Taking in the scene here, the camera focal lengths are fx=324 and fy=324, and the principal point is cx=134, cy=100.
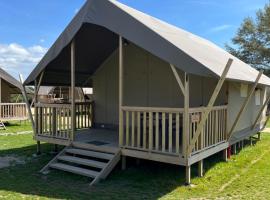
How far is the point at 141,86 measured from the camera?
9562 millimetres

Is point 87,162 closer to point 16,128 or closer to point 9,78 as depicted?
point 16,128

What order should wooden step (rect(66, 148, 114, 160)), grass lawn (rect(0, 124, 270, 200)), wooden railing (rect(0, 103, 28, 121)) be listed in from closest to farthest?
grass lawn (rect(0, 124, 270, 200)) < wooden step (rect(66, 148, 114, 160)) < wooden railing (rect(0, 103, 28, 121))

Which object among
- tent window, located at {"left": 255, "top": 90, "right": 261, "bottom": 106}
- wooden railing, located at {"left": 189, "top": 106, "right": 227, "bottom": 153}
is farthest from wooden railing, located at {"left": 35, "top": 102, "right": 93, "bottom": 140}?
tent window, located at {"left": 255, "top": 90, "right": 261, "bottom": 106}

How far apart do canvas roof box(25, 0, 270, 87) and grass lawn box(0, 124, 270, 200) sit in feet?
6.85

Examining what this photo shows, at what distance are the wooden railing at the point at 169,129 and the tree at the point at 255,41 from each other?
86.0 feet

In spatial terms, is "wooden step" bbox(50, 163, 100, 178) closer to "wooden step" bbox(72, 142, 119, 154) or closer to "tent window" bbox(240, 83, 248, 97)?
"wooden step" bbox(72, 142, 119, 154)

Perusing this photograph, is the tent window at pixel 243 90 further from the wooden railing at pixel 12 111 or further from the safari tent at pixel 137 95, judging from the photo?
the wooden railing at pixel 12 111

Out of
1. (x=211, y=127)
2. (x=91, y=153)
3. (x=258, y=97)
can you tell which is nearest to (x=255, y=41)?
(x=258, y=97)

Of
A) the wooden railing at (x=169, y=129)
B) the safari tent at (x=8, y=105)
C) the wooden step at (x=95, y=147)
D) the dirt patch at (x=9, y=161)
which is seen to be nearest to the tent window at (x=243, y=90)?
the wooden railing at (x=169, y=129)

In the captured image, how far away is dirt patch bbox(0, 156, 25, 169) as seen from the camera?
308 inches

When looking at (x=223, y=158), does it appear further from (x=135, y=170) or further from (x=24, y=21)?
(x=24, y=21)

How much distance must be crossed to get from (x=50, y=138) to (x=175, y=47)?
167 inches

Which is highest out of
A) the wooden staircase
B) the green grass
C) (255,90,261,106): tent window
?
(255,90,261,106): tent window

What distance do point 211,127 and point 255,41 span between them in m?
29.2
